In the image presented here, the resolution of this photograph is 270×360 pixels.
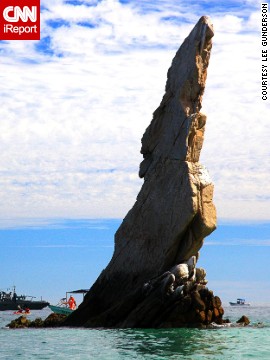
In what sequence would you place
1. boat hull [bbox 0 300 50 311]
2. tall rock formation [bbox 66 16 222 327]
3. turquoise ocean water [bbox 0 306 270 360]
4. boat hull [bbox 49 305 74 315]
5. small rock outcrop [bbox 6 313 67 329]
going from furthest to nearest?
boat hull [bbox 0 300 50 311] → boat hull [bbox 49 305 74 315] → small rock outcrop [bbox 6 313 67 329] → tall rock formation [bbox 66 16 222 327] → turquoise ocean water [bbox 0 306 270 360]

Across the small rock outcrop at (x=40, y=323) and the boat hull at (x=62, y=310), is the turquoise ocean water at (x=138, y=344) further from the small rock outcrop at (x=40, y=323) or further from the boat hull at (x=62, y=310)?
the boat hull at (x=62, y=310)

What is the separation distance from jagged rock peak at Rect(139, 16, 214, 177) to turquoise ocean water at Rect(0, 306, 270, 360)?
11122 millimetres

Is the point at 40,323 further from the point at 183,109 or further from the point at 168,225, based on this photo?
the point at 183,109

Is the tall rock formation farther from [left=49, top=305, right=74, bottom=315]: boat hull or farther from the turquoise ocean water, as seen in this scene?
[left=49, top=305, right=74, bottom=315]: boat hull

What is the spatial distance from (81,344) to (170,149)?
54.6 feet

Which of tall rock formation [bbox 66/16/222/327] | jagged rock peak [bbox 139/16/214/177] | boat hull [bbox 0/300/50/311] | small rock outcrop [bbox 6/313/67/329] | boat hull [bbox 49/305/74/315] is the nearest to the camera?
tall rock formation [bbox 66/16/222/327]

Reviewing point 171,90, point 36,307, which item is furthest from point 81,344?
point 36,307

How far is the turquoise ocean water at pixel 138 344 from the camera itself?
34219 millimetres

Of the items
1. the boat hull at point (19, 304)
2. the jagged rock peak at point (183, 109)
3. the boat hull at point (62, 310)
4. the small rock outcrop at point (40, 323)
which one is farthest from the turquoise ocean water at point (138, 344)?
the boat hull at point (19, 304)

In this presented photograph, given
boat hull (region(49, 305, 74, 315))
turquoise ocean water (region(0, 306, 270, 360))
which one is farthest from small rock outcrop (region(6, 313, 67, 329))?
boat hull (region(49, 305, 74, 315))

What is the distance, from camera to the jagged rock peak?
51.7m

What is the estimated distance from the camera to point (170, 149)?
52.2 metres

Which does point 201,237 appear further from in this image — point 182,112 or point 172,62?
point 172,62

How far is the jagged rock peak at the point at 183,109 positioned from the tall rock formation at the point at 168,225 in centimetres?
5
